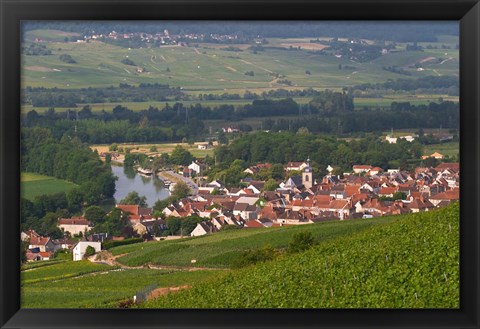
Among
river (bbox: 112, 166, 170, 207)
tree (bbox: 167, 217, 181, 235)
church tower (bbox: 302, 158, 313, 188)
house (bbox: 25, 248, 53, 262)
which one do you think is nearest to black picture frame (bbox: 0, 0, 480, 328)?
house (bbox: 25, 248, 53, 262)

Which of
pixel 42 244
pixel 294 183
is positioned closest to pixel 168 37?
pixel 294 183

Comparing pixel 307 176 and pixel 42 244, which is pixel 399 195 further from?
pixel 42 244

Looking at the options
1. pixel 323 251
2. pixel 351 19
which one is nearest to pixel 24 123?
pixel 351 19

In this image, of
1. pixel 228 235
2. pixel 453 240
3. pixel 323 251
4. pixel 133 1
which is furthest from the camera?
pixel 228 235

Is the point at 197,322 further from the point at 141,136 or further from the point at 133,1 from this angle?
the point at 141,136

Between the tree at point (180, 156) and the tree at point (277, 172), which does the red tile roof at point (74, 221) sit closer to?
the tree at point (180, 156)
